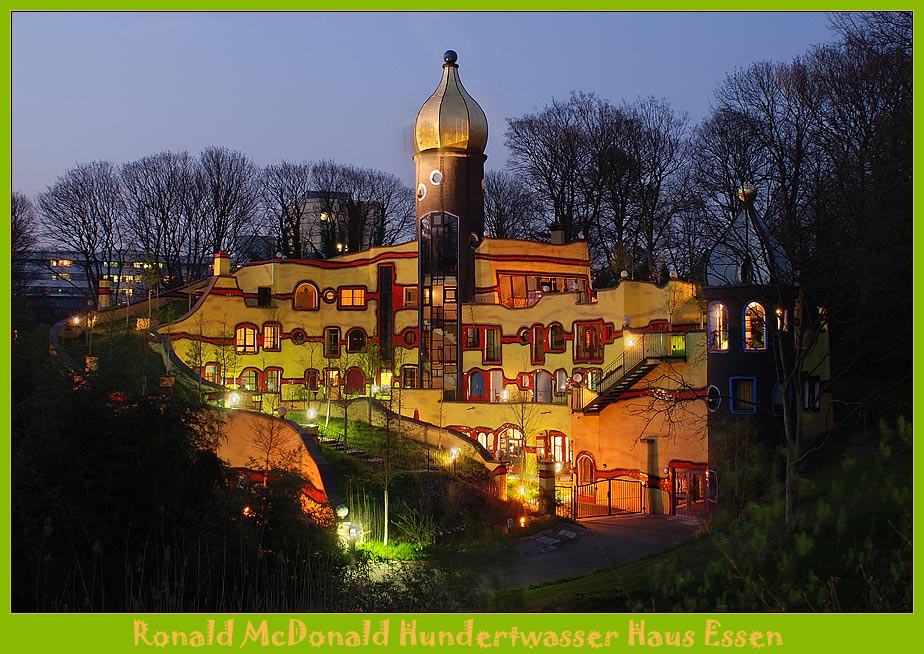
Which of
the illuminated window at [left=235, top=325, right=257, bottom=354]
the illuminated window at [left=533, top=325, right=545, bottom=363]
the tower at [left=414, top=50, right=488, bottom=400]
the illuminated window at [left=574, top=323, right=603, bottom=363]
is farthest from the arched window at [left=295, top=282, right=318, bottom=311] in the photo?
the illuminated window at [left=574, top=323, right=603, bottom=363]

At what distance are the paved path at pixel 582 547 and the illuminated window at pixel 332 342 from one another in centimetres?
1893

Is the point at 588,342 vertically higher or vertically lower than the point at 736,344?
lower

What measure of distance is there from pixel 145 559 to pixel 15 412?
279cm

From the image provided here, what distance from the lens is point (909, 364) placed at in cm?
2266

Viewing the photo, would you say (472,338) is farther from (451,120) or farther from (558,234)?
(451,120)

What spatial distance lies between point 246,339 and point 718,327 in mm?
21741

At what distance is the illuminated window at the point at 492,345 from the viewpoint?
37969 mm

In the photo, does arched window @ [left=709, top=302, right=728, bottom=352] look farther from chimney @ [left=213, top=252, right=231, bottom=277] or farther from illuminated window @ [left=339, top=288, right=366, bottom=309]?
chimney @ [left=213, top=252, right=231, bottom=277]

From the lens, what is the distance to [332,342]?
138 feet

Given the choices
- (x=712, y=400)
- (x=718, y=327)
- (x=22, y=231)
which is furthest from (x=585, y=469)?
(x=22, y=231)

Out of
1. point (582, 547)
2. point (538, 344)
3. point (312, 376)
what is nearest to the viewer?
point (582, 547)

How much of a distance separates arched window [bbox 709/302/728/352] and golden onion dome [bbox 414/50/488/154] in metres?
16.4

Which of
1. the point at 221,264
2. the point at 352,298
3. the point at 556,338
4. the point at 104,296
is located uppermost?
the point at 221,264
